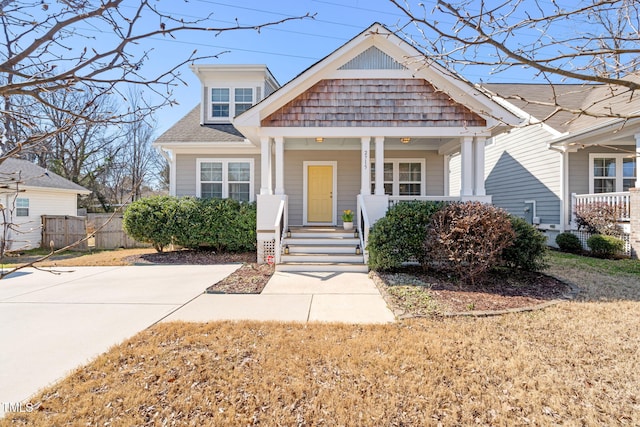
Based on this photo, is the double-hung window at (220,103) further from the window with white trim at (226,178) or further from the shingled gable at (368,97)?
the shingled gable at (368,97)

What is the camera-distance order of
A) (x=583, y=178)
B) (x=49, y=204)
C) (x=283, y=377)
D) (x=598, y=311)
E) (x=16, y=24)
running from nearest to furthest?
(x=16, y=24) → (x=283, y=377) → (x=598, y=311) → (x=583, y=178) → (x=49, y=204)

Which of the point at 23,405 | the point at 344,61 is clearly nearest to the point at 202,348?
the point at 23,405

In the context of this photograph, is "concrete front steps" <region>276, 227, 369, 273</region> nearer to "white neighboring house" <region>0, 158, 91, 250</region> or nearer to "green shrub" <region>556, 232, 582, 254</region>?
"green shrub" <region>556, 232, 582, 254</region>

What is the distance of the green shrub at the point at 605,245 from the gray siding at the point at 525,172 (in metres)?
2.23

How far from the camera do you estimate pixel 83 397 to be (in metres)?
2.73

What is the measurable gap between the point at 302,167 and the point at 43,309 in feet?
26.3

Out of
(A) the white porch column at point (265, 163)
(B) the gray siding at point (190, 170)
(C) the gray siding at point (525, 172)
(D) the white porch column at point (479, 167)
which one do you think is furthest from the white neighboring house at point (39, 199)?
(C) the gray siding at point (525, 172)

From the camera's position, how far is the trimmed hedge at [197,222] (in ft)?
31.4

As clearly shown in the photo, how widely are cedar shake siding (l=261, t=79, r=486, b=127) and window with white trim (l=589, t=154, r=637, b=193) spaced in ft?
19.8

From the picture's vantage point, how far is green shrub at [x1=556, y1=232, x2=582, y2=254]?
10.4 m

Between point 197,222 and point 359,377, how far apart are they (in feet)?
25.4

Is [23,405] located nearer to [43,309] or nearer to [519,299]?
[43,309]

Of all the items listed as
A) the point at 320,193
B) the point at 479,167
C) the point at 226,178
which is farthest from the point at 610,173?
the point at 226,178

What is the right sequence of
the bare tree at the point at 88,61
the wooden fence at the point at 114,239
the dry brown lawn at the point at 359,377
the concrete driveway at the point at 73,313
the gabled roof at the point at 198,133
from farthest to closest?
the wooden fence at the point at 114,239, the gabled roof at the point at 198,133, the concrete driveway at the point at 73,313, the dry brown lawn at the point at 359,377, the bare tree at the point at 88,61
